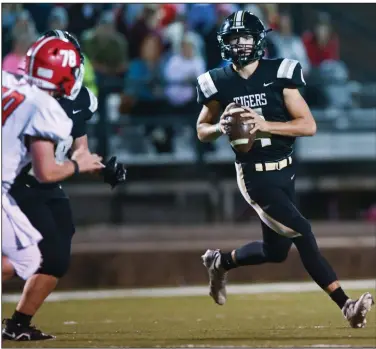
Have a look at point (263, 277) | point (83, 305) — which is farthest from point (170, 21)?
point (83, 305)

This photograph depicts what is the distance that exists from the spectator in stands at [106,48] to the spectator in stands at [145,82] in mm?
153

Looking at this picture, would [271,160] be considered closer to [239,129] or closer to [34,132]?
[239,129]

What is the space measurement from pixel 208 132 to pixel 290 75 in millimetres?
487

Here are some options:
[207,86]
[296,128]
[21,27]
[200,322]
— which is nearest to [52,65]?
[207,86]

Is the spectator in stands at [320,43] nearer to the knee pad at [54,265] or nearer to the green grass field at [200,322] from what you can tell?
the green grass field at [200,322]

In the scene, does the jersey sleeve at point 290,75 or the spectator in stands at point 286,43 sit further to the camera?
the spectator in stands at point 286,43

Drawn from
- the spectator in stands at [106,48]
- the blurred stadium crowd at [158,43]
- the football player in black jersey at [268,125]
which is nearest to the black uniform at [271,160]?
the football player in black jersey at [268,125]

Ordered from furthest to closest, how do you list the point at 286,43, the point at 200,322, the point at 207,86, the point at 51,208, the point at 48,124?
the point at 286,43, the point at 200,322, the point at 207,86, the point at 51,208, the point at 48,124

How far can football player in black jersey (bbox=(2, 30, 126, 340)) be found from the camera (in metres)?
5.26

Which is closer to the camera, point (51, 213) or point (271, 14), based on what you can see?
point (51, 213)

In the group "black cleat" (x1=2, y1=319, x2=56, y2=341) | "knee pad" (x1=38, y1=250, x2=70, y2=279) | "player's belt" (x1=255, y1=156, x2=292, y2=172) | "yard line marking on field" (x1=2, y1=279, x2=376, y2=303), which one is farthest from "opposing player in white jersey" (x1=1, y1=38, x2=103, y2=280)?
"yard line marking on field" (x1=2, y1=279, x2=376, y2=303)

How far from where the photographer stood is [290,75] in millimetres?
5496

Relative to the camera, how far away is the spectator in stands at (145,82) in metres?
8.73

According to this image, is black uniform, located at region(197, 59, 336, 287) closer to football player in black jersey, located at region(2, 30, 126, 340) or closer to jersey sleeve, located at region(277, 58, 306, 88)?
jersey sleeve, located at region(277, 58, 306, 88)
